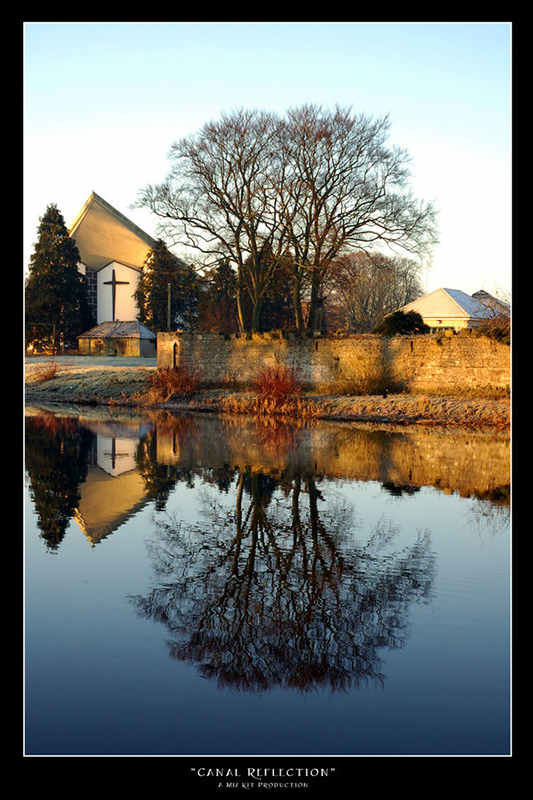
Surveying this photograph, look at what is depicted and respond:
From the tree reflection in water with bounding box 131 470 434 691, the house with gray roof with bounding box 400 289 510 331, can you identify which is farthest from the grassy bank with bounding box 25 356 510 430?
the house with gray roof with bounding box 400 289 510 331

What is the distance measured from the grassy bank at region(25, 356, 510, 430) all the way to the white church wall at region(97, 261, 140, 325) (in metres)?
17.5

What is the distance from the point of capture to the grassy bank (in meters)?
27.7

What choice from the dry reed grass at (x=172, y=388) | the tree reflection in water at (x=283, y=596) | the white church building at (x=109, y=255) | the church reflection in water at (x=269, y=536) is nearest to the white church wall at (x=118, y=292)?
the white church building at (x=109, y=255)

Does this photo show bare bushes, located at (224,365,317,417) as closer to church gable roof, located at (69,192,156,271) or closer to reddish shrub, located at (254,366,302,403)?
reddish shrub, located at (254,366,302,403)

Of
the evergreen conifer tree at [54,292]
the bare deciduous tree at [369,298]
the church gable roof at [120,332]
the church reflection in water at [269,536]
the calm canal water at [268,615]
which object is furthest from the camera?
the bare deciduous tree at [369,298]

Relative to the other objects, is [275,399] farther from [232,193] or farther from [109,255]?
[109,255]

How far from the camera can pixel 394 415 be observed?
28641 millimetres

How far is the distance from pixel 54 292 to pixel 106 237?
1321 centimetres

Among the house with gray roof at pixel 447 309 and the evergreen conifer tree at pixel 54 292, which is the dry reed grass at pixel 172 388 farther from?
the evergreen conifer tree at pixel 54 292

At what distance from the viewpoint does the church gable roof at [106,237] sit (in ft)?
234

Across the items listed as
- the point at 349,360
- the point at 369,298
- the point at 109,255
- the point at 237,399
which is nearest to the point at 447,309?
the point at 369,298

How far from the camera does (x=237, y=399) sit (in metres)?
33.9

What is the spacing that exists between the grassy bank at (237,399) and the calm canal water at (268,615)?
1229 centimetres
